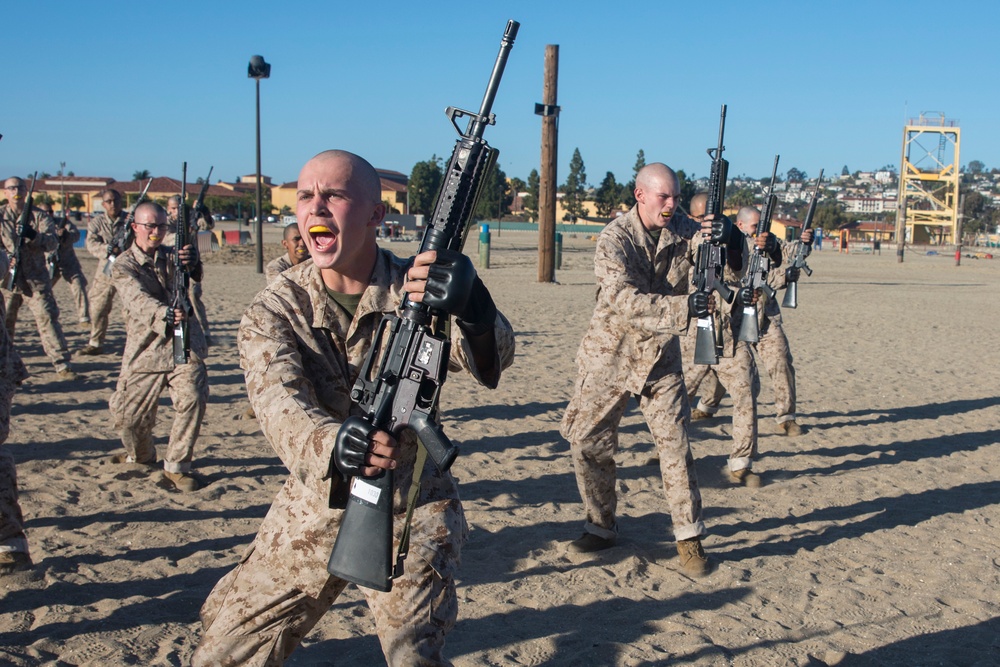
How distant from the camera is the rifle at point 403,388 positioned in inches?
107

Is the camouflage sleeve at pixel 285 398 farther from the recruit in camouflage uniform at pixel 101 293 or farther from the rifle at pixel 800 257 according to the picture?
the recruit in camouflage uniform at pixel 101 293

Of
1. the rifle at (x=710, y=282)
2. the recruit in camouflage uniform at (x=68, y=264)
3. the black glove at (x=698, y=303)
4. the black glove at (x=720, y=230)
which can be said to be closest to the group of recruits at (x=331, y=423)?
the black glove at (x=698, y=303)

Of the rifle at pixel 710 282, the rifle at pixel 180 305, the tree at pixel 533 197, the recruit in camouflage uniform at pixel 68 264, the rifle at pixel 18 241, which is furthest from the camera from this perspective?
the tree at pixel 533 197

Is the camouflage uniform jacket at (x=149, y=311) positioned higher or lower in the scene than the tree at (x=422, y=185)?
lower

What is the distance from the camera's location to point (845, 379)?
39.9 ft

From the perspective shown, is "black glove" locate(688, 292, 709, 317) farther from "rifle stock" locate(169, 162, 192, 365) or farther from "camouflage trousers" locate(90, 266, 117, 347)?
"camouflage trousers" locate(90, 266, 117, 347)

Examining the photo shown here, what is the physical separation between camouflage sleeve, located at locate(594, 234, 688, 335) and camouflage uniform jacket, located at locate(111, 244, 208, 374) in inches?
126

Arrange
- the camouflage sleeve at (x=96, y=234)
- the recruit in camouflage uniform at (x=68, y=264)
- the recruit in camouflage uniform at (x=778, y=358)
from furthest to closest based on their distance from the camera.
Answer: the recruit in camouflage uniform at (x=68, y=264) < the camouflage sleeve at (x=96, y=234) < the recruit in camouflage uniform at (x=778, y=358)

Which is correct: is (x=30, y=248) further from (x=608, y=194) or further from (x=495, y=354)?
(x=608, y=194)

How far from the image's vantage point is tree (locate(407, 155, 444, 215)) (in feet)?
274

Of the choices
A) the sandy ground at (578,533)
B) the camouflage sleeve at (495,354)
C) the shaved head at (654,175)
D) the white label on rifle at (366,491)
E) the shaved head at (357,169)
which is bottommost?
the sandy ground at (578,533)

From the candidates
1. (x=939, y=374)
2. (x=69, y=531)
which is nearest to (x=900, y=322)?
(x=939, y=374)

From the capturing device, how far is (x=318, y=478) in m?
2.83

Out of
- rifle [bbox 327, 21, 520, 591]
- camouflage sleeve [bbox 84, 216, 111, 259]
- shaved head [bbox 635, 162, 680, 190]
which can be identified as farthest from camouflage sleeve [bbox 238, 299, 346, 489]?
camouflage sleeve [bbox 84, 216, 111, 259]
